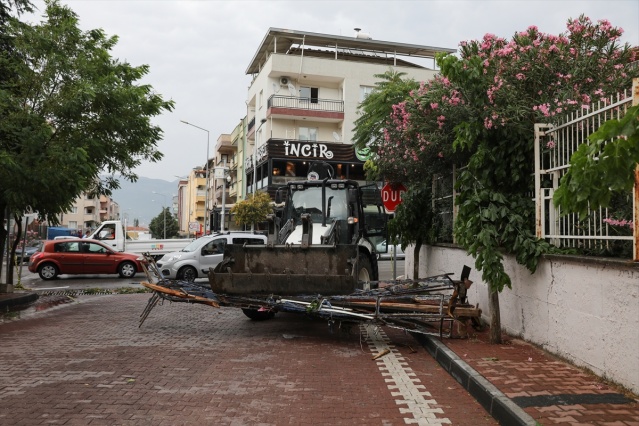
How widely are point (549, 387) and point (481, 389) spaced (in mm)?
644

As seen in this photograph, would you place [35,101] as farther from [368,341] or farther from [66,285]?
[368,341]

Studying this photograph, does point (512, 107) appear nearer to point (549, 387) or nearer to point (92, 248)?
point (549, 387)

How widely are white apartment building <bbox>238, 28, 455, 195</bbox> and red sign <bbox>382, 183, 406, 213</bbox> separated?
24.7m

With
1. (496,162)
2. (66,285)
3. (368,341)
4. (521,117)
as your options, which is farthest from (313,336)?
(66,285)

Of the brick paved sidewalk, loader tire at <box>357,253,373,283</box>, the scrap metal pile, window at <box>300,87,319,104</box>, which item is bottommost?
the brick paved sidewalk

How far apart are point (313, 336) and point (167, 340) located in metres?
2.32

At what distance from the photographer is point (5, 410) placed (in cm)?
524

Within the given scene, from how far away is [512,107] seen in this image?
7.78 metres

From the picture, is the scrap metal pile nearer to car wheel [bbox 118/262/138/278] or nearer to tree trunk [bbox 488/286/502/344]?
tree trunk [bbox 488/286/502/344]

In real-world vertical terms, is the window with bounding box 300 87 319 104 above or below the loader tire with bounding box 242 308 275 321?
above

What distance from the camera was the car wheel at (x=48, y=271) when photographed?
22.7 metres

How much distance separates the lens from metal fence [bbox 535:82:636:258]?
5.94 m

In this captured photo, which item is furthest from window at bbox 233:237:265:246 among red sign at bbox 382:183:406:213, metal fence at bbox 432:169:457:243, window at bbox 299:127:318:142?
window at bbox 299:127:318:142

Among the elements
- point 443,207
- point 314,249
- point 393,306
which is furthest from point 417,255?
point 393,306
